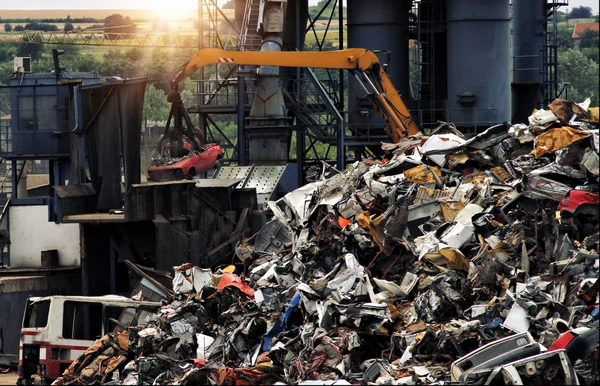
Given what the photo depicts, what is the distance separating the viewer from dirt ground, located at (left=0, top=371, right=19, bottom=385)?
16938mm

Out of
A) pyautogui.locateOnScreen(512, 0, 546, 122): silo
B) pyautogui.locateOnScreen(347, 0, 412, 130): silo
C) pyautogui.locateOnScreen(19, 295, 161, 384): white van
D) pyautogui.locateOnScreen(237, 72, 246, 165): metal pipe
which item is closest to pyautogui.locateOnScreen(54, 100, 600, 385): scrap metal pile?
pyautogui.locateOnScreen(19, 295, 161, 384): white van

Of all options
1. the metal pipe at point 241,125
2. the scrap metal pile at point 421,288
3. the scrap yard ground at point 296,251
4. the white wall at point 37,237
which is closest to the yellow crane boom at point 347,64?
the scrap yard ground at point 296,251

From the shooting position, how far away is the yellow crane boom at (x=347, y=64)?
2655 centimetres

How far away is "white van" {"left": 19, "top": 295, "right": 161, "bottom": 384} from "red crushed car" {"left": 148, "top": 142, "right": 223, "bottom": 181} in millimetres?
7529

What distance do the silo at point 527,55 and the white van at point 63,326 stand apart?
2052 cm

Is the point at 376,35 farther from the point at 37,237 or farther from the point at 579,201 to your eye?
the point at 579,201

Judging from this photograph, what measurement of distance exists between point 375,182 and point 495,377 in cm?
636

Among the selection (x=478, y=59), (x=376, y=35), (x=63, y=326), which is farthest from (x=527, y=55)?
(x=63, y=326)

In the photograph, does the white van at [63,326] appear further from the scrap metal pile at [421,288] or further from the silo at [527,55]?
the silo at [527,55]

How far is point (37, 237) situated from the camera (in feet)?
69.6

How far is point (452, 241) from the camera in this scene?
15047 mm

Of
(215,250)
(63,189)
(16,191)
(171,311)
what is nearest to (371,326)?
(171,311)

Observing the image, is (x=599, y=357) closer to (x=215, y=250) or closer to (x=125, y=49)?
(x=215, y=250)

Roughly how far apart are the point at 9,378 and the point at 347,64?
13171mm
